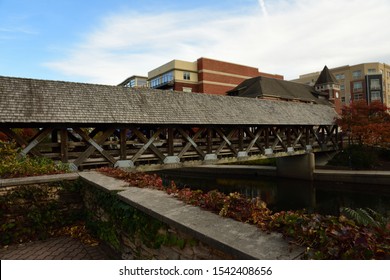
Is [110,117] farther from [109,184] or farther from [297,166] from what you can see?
[297,166]

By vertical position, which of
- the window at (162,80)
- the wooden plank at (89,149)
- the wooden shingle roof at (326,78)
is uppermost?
the window at (162,80)

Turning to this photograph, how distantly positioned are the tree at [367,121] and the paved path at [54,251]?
21.4 meters

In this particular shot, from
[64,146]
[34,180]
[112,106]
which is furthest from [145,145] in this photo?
[34,180]

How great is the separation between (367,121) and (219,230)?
74.1 feet

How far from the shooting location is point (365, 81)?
2164 inches

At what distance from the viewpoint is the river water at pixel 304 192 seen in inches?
579

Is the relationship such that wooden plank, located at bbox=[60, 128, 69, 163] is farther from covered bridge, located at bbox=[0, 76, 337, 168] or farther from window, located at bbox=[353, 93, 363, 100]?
window, located at bbox=[353, 93, 363, 100]

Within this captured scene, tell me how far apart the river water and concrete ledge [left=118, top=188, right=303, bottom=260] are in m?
12.5

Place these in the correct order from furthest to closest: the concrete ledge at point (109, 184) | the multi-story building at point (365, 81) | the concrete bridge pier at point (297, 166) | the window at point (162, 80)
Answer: the multi-story building at point (365, 81) < the window at point (162, 80) < the concrete bridge pier at point (297, 166) < the concrete ledge at point (109, 184)

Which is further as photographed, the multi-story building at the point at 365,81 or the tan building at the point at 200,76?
the multi-story building at the point at 365,81

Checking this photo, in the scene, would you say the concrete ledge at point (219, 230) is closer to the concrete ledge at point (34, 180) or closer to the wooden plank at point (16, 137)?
the concrete ledge at point (34, 180)

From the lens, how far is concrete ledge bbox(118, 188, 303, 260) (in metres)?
2.22

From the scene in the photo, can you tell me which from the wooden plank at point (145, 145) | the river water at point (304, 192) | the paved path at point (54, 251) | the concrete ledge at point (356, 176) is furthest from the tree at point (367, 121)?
the paved path at point (54, 251)

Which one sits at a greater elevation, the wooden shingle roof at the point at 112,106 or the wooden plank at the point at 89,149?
the wooden shingle roof at the point at 112,106
